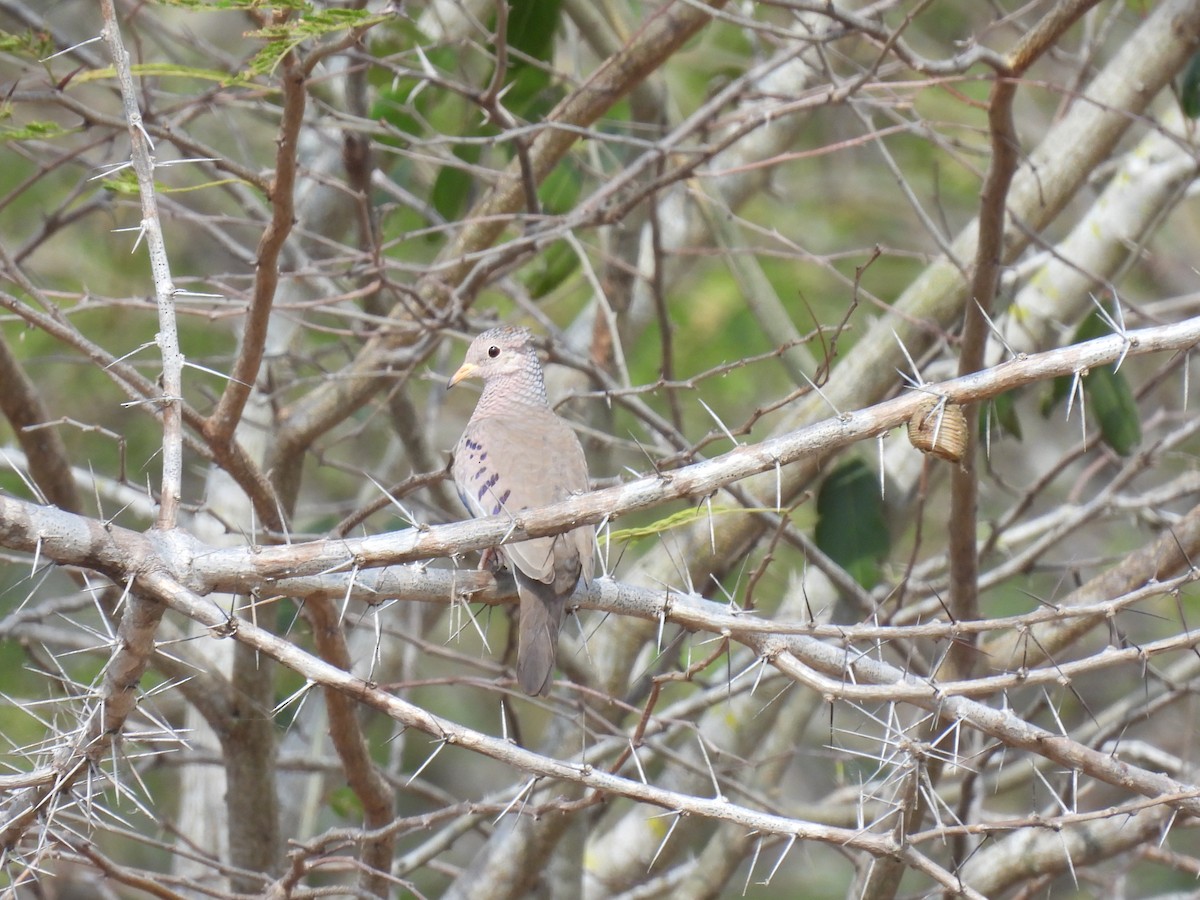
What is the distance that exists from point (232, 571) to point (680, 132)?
272cm

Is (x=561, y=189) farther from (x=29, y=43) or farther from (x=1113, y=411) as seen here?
(x=29, y=43)

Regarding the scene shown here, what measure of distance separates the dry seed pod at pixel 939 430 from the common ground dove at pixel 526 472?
978 millimetres

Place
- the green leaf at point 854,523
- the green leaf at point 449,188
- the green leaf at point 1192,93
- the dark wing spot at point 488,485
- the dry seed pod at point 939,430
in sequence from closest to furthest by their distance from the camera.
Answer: the dry seed pod at point 939,430 → the dark wing spot at point 488,485 → the green leaf at point 1192,93 → the green leaf at point 854,523 → the green leaf at point 449,188

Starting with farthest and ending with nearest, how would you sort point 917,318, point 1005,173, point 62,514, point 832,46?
point 832,46 → point 917,318 → point 1005,173 → point 62,514

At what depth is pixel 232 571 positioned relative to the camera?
2.38 metres

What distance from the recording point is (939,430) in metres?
2.40

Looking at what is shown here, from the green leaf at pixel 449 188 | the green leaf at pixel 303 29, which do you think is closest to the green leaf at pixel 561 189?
the green leaf at pixel 449 188

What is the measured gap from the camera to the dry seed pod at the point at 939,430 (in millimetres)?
2393

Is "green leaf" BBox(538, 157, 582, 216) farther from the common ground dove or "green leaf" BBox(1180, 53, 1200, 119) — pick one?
"green leaf" BBox(1180, 53, 1200, 119)

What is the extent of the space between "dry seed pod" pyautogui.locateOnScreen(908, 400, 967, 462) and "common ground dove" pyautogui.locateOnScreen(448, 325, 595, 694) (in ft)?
3.21

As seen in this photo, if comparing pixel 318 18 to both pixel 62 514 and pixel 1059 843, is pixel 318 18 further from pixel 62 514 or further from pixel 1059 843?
pixel 1059 843

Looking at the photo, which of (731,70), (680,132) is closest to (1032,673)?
(680,132)

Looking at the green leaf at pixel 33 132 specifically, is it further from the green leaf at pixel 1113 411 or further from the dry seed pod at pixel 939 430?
the green leaf at pixel 1113 411

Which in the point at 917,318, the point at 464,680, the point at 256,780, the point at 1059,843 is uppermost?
the point at 917,318
